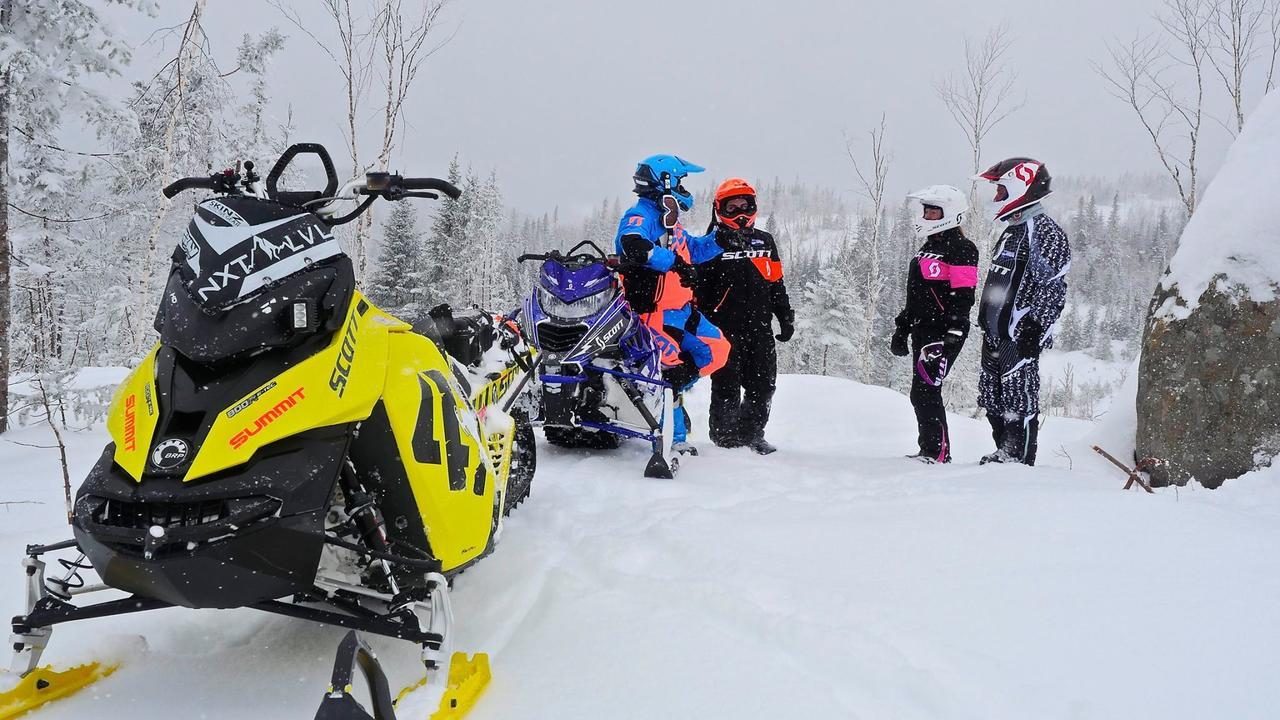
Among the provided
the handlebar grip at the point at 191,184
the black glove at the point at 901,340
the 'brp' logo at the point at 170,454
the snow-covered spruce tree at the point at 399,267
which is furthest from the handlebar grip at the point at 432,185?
the snow-covered spruce tree at the point at 399,267

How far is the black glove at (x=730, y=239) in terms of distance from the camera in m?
5.92

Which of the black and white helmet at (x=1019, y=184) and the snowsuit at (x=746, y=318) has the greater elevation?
the black and white helmet at (x=1019, y=184)

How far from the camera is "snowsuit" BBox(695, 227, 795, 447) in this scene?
238 inches

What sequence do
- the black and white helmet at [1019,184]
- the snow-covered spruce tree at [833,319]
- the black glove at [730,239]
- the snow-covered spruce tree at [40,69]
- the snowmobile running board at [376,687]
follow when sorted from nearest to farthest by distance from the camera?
the snowmobile running board at [376,687], the black and white helmet at [1019,184], the black glove at [730,239], the snow-covered spruce tree at [40,69], the snow-covered spruce tree at [833,319]

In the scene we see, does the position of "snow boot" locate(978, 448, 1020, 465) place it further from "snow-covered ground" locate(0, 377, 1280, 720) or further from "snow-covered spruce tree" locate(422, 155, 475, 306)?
"snow-covered spruce tree" locate(422, 155, 475, 306)

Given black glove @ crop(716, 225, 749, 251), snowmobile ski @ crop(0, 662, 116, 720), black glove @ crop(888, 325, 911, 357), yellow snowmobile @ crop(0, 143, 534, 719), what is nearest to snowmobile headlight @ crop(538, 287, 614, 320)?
black glove @ crop(716, 225, 749, 251)

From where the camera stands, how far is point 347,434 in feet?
6.19

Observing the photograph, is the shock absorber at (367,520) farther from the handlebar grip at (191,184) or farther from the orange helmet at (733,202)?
the orange helmet at (733,202)

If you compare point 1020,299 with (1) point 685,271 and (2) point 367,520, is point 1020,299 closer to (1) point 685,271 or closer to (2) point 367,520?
(1) point 685,271

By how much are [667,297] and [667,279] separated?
0.45 ft

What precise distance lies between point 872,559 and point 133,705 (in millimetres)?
2402

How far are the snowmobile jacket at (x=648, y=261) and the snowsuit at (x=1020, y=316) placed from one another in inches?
88.8

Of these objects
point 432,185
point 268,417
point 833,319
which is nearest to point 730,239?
point 432,185

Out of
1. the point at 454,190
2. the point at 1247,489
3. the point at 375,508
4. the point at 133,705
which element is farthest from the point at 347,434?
the point at 1247,489
